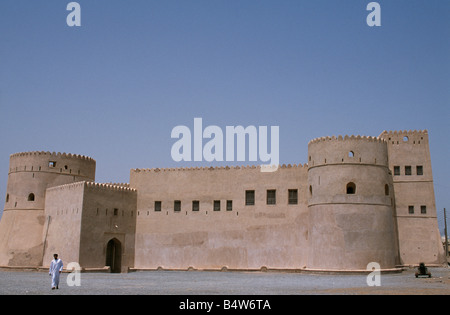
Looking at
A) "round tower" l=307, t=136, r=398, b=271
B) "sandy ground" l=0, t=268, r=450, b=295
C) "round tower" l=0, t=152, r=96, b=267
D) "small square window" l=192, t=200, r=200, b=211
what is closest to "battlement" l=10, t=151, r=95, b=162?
"round tower" l=0, t=152, r=96, b=267

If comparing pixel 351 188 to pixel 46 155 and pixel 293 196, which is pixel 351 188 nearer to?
pixel 293 196

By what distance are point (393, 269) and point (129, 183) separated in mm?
17946

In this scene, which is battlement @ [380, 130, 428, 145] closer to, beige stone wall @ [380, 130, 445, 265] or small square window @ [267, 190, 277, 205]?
beige stone wall @ [380, 130, 445, 265]

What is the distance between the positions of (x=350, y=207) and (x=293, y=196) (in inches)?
177

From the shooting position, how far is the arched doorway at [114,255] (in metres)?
31.3

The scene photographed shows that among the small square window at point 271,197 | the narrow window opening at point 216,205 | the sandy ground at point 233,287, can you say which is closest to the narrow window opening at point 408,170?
the small square window at point 271,197

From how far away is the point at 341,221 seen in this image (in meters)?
26.2

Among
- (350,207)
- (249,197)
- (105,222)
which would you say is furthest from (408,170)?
(105,222)

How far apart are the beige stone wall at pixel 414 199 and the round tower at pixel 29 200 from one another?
21595 millimetres

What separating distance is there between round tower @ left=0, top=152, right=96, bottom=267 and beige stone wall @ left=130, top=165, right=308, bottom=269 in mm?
4969

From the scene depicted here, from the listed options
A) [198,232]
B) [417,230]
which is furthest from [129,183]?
[417,230]

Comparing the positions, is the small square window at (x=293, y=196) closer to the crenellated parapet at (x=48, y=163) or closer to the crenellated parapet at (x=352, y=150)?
the crenellated parapet at (x=352, y=150)
